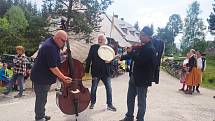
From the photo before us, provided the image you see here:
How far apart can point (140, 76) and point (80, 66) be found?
1.23 m

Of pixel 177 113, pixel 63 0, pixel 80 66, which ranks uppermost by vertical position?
pixel 63 0

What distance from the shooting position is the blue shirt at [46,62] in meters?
6.99

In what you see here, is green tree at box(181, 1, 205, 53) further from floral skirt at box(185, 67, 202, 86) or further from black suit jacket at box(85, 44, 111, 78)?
black suit jacket at box(85, 44, 111, 78)

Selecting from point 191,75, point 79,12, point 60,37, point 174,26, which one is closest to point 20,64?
point 60,37

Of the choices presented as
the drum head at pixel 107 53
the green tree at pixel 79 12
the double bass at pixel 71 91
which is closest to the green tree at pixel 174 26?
the green tree at pixel 79 12

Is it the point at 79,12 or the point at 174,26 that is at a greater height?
the point at 174,26

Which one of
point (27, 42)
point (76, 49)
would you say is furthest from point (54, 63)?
point (27, 42)

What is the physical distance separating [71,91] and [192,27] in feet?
315

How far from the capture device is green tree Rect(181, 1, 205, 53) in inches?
3939

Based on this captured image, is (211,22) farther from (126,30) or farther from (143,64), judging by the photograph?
(143,64)

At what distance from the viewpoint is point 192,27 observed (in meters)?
101

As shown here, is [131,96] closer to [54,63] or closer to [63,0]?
[54,63]

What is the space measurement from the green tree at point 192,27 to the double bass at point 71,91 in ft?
305

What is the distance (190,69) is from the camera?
1661 centimetres
